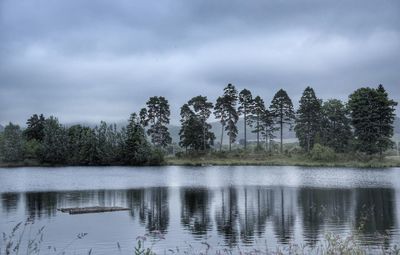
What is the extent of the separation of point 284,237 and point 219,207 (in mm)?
14389

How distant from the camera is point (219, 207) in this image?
42.8 meters

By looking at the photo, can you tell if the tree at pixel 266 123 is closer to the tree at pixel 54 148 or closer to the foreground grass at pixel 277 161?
the foreground grass at pixel 277 161

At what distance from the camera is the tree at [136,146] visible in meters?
123

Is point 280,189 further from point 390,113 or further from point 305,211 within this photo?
point 390,113

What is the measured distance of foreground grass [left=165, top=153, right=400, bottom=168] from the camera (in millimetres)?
110250

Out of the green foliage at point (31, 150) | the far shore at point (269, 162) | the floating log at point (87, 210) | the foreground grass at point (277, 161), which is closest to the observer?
the floating log at point (87, 210)

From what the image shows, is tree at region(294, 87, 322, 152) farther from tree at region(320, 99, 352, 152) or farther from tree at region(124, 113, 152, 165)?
tree at region(124, 113, 152, 165)

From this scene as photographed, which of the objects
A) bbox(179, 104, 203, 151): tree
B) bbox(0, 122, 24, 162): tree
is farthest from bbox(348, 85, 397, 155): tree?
bbox(0, 122, 24, 162): tree

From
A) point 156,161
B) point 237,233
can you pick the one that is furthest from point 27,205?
point 156,161

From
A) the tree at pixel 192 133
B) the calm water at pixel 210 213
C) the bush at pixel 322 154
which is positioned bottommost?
the calm water at pixel 210 213

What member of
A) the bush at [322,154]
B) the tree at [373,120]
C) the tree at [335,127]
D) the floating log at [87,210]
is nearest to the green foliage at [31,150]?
the bush at [322,154]

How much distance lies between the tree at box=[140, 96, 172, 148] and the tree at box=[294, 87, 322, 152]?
37.7m

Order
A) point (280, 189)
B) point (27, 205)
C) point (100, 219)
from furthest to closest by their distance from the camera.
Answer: point (280, 189), point (27, 205), point (100, 219)

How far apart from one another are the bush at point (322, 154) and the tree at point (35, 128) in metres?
82.7
